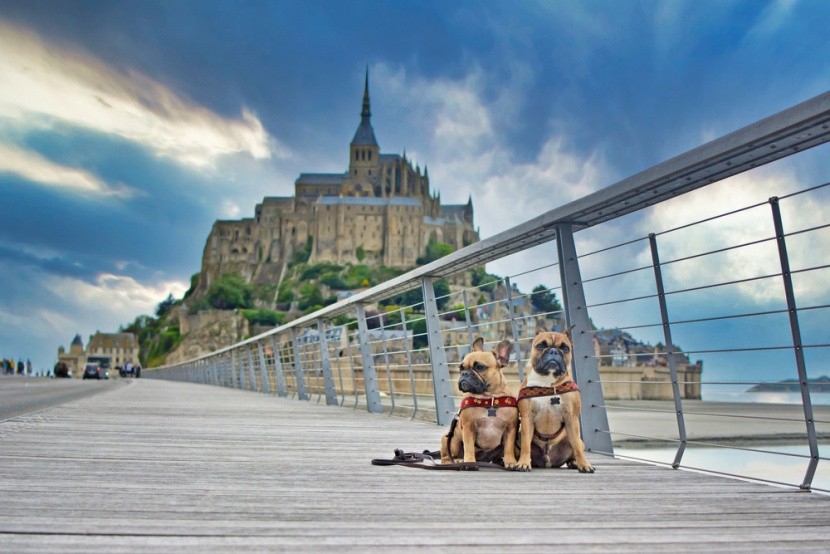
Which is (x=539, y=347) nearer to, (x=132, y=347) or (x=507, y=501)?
(x=507, y=501)

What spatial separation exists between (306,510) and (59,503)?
24.5 inches

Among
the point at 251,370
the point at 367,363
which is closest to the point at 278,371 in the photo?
the point at 251,370

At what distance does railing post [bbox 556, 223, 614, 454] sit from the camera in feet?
11.5

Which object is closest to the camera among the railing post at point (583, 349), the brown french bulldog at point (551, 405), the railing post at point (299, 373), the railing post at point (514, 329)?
the brown french bulldog at point (551, 405)

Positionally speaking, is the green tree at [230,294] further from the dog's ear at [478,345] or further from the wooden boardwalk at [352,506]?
the dog's ear at [478,345]

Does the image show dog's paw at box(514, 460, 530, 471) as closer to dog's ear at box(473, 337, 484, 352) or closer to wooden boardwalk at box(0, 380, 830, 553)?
wooden boardwalk at box(0, 380, 830, 553)

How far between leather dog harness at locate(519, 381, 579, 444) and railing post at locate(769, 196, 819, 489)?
78 centimetres

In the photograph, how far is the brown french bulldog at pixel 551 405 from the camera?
293cm

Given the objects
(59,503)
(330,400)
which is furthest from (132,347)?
(59,503)

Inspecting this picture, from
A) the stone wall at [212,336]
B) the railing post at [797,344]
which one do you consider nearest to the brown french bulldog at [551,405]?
the railing post at [797,344]

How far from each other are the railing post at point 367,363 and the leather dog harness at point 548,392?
4.12 metres

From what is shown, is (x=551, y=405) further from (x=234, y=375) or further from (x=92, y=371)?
(x=92, y=371)

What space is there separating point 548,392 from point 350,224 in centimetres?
9564

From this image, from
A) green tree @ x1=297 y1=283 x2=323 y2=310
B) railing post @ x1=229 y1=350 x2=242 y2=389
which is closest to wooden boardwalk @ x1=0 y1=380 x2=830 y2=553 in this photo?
railing post @ x1=229 y1=350 x2=242 y2=389
